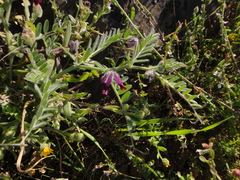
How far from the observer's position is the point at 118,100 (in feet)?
5.51

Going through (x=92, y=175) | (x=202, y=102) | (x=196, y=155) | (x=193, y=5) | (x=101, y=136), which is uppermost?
(x=193, y=5)

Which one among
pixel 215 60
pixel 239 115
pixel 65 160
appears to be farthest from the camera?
pixel 215 60

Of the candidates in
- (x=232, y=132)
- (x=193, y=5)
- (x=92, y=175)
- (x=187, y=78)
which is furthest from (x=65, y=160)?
(x=193, y=5)

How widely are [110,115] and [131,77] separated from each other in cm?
34

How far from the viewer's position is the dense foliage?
150 centimetres

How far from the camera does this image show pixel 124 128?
1864mm

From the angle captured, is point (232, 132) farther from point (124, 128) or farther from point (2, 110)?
point (2, 110)

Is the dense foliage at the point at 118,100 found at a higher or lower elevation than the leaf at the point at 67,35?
lower

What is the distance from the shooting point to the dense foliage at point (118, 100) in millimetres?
1505

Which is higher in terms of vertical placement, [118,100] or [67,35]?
[67,35]

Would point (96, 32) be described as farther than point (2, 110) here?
Yes

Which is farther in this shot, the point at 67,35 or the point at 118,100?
the point at 118,100

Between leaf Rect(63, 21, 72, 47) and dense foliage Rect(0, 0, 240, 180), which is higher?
leaf Rect(63, 21, 72, 47)

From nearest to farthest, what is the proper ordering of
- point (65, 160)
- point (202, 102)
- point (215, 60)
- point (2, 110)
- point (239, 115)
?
point (2, 110), point (239, 115), point (65, 160), point (202, 102), point (215, 60)
